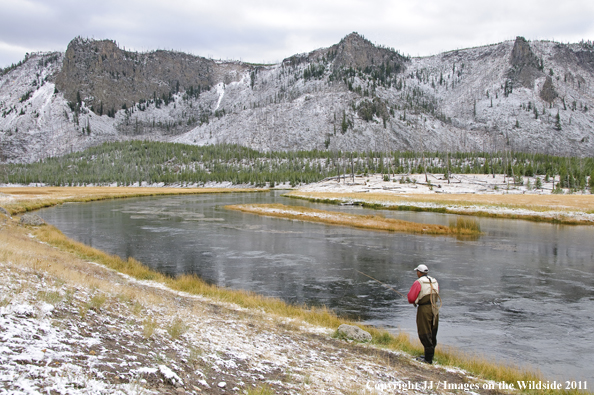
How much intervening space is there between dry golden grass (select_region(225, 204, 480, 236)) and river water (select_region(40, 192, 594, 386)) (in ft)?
9.38

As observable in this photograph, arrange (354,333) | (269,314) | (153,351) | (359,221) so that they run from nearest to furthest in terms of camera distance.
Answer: (153,351), (354,333), (269,314), (359,221)

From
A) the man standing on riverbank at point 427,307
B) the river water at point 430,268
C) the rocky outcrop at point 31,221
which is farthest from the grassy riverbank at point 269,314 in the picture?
the rocky outcrop at point 31,221

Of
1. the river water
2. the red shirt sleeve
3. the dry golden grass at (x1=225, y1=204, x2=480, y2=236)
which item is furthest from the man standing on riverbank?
the dry golden grass at (x1=225, y1=204, x2=480, y2=236)

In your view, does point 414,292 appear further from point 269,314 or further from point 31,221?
point 31,221

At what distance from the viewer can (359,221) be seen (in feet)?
150

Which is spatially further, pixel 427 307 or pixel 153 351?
pixel 427 307

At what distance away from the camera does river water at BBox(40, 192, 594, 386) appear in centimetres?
1301

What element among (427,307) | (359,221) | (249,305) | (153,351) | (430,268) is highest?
(427,307)

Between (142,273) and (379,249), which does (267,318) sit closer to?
(142,273)

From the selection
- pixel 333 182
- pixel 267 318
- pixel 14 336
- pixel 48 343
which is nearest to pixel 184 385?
pixel 48 343

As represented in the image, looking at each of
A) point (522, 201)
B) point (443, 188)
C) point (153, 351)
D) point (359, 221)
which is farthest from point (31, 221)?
point (443, 188)

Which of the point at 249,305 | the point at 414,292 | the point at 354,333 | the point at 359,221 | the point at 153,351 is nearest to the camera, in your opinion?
the point at 153,351

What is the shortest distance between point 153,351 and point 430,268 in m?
19.1

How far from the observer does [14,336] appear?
656 centimetres
